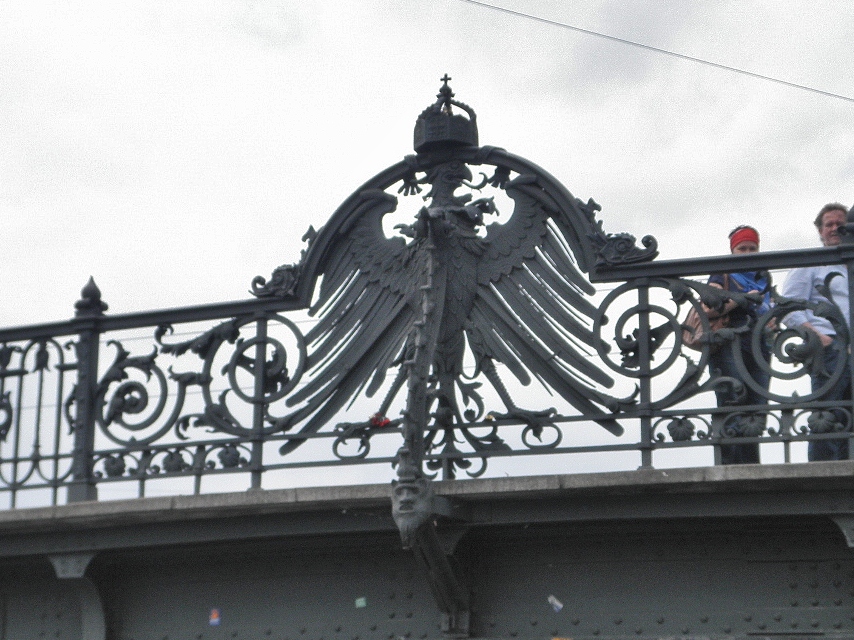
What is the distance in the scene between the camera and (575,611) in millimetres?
10711

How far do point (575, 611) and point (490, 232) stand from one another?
297cm

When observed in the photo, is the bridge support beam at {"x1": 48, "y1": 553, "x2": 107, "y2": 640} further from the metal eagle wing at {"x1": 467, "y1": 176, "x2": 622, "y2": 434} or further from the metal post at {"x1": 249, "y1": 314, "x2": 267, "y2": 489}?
the metal eagle wing at {"x1": 467, "y1": 176, "x2": 622, "y2": 434}

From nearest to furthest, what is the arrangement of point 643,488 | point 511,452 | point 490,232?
point 643,488
point 511,452
point 490,232

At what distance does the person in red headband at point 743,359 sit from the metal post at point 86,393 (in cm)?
497

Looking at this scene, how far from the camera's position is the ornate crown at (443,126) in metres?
11.6

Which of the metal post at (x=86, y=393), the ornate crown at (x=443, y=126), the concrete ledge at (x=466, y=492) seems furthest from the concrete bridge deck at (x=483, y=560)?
the ornate crown at (x=443, y=126)

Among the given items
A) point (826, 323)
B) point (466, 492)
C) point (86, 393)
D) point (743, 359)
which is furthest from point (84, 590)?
point (826, 323)

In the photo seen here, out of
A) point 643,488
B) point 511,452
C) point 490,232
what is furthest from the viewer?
point 490,232

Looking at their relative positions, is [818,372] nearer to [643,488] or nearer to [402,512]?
[643,488]

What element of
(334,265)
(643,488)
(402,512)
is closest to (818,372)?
(643,488)

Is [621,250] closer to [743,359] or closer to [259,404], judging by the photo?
[743,359]

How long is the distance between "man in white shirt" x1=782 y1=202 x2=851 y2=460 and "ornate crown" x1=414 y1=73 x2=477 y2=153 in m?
2.69

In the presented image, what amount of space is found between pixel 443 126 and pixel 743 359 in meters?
2.89

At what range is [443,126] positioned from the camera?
1166 centimetres
